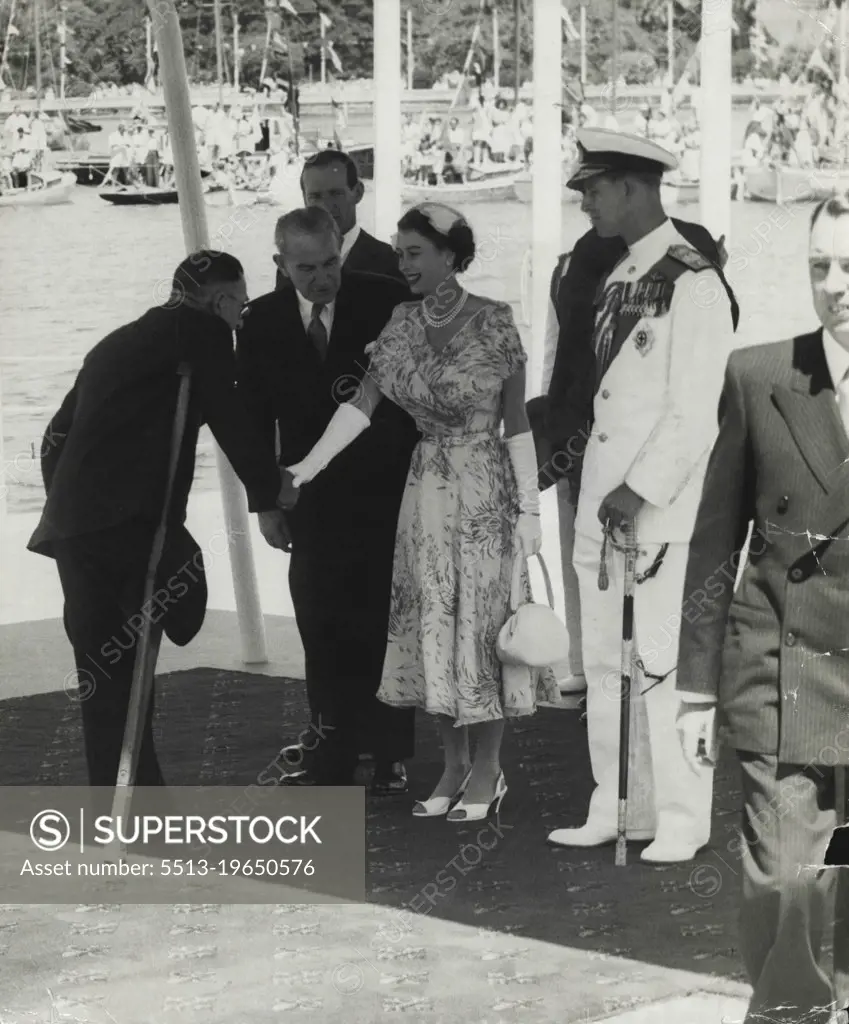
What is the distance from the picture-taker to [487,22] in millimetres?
7719

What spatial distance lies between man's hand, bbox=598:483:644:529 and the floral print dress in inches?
17.2

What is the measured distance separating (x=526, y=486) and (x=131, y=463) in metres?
0.94

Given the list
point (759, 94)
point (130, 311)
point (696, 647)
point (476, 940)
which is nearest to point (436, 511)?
point (476, 940)

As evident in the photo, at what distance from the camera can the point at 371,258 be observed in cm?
596

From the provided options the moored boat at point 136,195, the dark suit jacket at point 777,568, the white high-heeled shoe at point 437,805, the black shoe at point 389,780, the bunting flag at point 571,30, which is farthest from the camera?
the moored boat at point 136,195

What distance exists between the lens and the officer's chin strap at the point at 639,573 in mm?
4969

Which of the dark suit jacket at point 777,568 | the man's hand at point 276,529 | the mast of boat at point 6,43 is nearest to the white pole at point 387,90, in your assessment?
the mast of boat at point 6,43

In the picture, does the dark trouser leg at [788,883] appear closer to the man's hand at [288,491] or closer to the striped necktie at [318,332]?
the man's hand at [288,491]

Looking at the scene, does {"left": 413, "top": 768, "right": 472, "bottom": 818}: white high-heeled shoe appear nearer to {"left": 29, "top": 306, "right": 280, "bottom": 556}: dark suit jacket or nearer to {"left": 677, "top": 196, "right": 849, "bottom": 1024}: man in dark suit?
{"left": 29, "top": 306, "right": 280, "bottom": 556}: dark suit jacket

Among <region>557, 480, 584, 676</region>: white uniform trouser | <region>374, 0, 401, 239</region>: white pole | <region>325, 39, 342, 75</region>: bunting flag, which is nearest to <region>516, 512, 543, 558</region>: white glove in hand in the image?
<region>557, 480, 584, 676</region>: white uniform trouser

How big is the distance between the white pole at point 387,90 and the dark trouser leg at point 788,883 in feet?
11.3

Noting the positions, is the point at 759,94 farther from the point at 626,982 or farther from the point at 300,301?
the point at 626,982

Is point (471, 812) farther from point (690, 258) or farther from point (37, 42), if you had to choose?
point (37, 42)

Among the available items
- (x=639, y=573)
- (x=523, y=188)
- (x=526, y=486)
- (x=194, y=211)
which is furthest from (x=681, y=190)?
(x=639, y=573)
